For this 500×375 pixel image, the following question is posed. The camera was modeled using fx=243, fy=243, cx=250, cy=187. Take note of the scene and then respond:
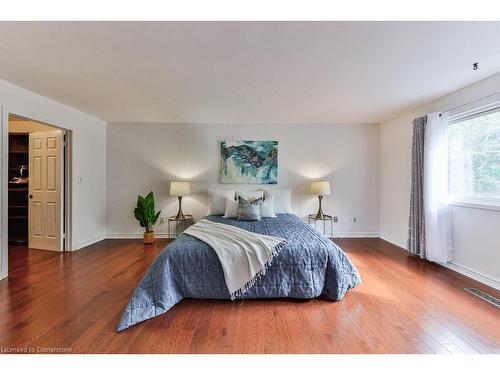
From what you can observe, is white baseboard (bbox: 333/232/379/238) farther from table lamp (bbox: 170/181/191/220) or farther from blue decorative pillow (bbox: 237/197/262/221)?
table lamp (bbox: 170/181/191/220)

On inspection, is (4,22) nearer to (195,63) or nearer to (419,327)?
(195,63)

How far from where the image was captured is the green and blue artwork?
4721mm

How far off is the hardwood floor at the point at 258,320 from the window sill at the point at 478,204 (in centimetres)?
85

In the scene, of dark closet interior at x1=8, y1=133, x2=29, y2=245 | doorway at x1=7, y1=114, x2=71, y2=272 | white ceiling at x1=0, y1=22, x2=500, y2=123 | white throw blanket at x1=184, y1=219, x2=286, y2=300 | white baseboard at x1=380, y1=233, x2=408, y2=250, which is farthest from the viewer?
dark closet interior at x1=8, y1=133, x2=29, y2=245

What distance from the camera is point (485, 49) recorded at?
2.05 m

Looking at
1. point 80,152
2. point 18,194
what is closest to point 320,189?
point 80,152

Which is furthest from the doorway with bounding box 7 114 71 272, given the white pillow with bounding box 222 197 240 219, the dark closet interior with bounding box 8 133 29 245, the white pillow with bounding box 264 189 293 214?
the white pillow with bounding box 264 189 293 214

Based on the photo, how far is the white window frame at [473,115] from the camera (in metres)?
2.63

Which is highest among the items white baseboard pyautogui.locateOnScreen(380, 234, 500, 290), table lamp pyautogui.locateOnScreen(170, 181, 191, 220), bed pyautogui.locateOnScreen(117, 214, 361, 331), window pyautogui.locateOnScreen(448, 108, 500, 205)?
window pyautogui.locateOnScreen(448, 108, 500, 205)

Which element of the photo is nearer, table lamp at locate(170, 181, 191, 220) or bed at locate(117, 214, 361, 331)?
bed at locate(117, 214, 361, 331)

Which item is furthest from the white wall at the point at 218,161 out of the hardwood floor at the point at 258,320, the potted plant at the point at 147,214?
the hardwood floor at the point at 258,320

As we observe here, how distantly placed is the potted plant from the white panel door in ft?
3.69
